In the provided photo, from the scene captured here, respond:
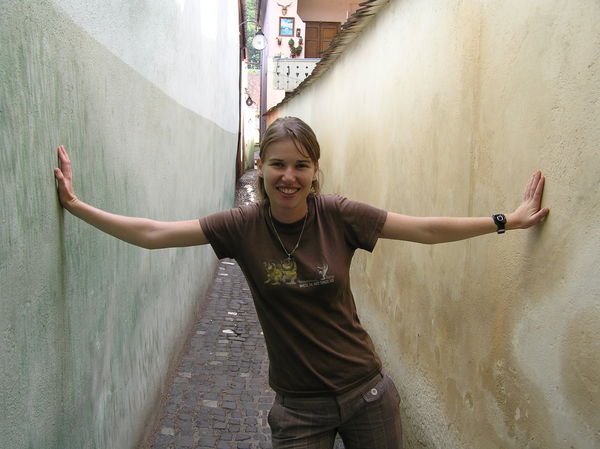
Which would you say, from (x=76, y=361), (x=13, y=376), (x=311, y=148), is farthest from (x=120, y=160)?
(x=13, y=376)

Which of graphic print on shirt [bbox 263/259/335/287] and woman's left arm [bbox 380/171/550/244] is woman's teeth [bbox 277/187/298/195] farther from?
woman's left arm [bbox 380/171/550/244]

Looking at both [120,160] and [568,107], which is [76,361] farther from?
[568,107]

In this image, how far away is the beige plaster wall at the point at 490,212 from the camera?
178 centimetres

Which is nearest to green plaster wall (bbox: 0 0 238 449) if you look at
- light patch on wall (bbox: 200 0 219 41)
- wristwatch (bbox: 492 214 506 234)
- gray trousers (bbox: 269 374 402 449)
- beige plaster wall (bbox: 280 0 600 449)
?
gray trousers (bbox: 269 374 402 449)

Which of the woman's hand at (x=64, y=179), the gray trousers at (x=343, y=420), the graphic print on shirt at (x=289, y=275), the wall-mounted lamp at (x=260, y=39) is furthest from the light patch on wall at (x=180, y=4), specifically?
the wall-mounted lamp at (x=260, y=39)

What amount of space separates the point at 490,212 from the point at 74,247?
1863 mm

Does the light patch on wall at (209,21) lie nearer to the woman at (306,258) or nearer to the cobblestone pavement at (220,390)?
the cobblestone pavement at (220,390)

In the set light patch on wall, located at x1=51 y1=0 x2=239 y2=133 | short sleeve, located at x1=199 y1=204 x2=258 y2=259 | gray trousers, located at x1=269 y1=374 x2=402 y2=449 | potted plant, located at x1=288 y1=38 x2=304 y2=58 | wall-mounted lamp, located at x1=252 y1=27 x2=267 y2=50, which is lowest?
gray trousers, located at x1=269 y1=374 x2=402 y2=449

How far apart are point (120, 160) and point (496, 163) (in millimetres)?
1953

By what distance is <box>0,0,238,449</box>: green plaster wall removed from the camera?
67.7 inches

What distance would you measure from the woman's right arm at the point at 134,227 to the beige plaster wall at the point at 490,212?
1.33m

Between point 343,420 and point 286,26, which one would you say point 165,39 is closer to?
point 343,420

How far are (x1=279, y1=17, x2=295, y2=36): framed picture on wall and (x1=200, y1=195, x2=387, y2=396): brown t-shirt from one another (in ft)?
62.7

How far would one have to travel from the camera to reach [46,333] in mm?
1994
